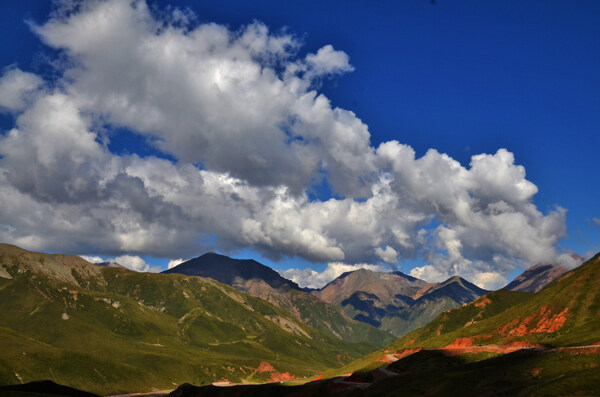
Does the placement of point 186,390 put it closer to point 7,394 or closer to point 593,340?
point 7,394

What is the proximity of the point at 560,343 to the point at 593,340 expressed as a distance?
43.8 ft

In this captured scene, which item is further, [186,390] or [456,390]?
[186,390]

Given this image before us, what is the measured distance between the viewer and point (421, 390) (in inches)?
3312

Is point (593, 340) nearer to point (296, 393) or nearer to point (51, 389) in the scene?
point (296, 393)

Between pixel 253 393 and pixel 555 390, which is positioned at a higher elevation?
pixel 555 390

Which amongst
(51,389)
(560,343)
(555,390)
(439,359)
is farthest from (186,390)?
(555,390)

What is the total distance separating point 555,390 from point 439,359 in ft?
268

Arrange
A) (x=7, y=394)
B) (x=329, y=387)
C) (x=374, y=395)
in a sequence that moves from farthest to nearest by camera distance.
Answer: (x=329, y=387), (x=7, y=394), (x=374, y=395)

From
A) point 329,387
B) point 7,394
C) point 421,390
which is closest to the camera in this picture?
point 421,390

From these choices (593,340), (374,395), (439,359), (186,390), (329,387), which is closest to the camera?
(374,395)

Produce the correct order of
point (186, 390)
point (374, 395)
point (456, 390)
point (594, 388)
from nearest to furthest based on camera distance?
point (594, 388) < point (456, 390) < point (374, 395) < point (186, 390)

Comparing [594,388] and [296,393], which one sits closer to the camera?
[594,388]

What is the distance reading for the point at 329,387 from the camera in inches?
4973

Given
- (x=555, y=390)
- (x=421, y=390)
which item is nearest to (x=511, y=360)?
(x=421, y=390)
